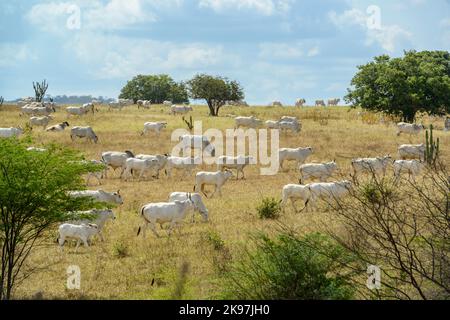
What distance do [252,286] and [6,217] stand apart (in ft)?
20.2

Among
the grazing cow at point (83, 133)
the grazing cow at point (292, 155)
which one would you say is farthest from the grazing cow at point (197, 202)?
the grazing cow at point (83, 133)

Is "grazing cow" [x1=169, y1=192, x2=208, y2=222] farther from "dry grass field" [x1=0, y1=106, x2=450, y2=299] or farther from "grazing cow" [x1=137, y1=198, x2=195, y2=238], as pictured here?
"grazing cow" [x1=137, y1=198, x2=195, y2=238]

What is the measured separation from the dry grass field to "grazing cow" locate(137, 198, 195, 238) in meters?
0.33

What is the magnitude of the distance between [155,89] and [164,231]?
300 ft

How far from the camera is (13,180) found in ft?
47.4

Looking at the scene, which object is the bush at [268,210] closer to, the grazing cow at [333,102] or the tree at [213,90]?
the tree at [213,90]

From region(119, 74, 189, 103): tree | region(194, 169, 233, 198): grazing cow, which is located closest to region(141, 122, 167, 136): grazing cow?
region(194, 169, 233, 198): grazing cow

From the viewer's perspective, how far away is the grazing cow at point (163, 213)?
2053 centimetres

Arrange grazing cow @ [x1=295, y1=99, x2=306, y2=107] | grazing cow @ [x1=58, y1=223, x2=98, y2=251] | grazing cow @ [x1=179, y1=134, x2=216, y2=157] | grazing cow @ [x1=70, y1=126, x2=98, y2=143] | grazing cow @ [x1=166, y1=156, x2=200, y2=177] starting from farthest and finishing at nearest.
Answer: grazing cow @ [x1=295, y1=99, x2=306, y2=107] → grazing cow @ [x1=70, y1=126, x2=98, y2=143] → grazing cow @ [x1=179, y1=134, x2=216, y2=157] → grazing cow @ [x1=166, y1=156, x2=200, y2=177] → grazing cow @ [x1=58, y1=223, x2=98, y2=251]

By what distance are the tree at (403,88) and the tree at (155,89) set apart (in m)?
49.2

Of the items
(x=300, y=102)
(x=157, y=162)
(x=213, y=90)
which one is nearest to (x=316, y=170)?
(x=157, y=162)

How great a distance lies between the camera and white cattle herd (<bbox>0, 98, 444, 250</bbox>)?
19.6 metres

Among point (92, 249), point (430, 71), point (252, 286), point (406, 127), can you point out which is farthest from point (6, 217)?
point (430, 71)

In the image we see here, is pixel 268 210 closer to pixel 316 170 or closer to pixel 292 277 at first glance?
pixel 316 170
